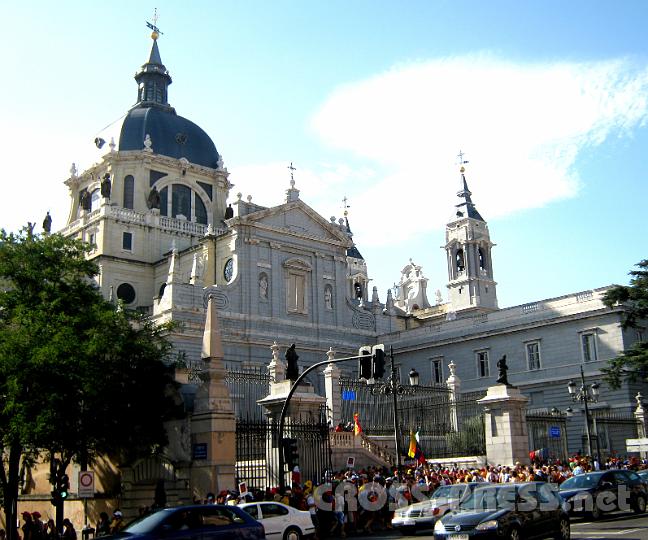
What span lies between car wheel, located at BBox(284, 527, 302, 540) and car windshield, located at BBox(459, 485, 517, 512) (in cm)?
386

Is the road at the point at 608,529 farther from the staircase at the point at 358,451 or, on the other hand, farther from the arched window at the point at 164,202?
the arched window at the point at 164,202

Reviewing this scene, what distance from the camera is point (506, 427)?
29.2 m

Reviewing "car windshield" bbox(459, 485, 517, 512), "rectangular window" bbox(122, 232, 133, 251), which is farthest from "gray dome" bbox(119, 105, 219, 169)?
"car windshield" bbox(459, 485, 517, 512)

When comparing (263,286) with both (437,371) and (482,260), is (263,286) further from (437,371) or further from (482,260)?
(482,260)

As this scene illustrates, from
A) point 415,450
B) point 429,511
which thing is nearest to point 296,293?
point 415,450

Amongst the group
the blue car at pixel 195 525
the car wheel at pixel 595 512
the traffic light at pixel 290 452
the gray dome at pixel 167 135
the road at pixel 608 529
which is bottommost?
the road at pixel 608 529

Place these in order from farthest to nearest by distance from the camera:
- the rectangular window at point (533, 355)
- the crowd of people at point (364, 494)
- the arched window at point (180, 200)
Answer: the arched window at point (180, 200), the rectangular window at point (533, 355), the crowd of people at point (364, 494)

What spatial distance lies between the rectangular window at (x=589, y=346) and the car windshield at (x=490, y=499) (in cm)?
3450

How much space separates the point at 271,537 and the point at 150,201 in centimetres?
5065

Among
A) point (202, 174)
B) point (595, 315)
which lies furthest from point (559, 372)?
point (202, 174)

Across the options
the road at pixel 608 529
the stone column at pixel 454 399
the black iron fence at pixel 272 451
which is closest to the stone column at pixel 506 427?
the stone column at pixel 454 399

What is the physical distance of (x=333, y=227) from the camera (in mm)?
60938

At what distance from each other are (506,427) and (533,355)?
23056 millimetres

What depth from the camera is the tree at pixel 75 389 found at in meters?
22.4
